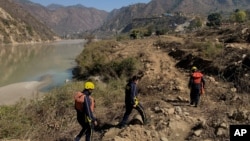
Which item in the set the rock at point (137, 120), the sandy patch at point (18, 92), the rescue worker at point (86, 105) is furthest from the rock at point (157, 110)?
the sandy patch at point (18, 92)

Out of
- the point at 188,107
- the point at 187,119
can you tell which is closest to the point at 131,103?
the point at 187,119

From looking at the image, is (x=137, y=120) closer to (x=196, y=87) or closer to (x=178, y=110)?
(x=178, y=110)

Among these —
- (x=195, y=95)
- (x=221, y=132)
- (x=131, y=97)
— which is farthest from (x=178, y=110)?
(x=221, y=132)

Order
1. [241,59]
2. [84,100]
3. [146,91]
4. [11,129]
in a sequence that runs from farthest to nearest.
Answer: [241,59] → [146,91] → [11,129] → [84,100]

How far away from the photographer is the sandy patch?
32050 mm

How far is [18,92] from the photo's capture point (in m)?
35.8

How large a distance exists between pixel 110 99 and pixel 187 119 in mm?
5434

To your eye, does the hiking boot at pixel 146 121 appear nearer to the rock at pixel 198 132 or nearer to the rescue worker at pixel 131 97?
the rescue worker at pixel 131 97

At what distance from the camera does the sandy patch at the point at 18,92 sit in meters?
32.0

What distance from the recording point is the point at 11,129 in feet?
44.2

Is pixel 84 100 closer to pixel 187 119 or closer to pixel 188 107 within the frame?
pixel 187 119

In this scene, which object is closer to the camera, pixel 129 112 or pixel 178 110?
pixel 129 112

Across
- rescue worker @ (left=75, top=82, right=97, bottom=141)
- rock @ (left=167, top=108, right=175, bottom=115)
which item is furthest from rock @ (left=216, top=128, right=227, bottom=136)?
rescue worker @ (left=75, top=82, right=97, bottom=141)

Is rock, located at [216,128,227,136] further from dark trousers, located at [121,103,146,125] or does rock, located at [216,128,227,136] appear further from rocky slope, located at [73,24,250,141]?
dark trousers, located at [121,103,146,125]
